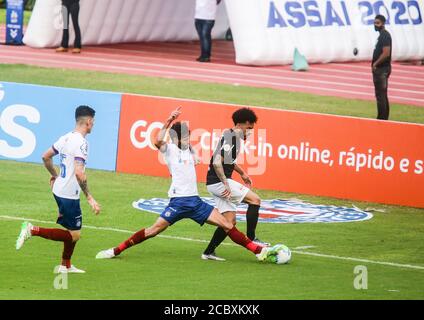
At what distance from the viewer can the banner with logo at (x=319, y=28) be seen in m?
31.7

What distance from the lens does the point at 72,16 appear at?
3184 cm

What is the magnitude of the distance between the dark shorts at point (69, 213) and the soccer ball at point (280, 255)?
2.52 meters

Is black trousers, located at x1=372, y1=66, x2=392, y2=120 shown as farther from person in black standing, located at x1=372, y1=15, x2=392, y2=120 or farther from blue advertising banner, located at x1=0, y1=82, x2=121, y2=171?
blue advertising banner, located at x1=0, y1=82, x2=121, y2=171

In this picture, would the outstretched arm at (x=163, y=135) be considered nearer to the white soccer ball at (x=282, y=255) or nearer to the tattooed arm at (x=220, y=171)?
the tattooed arm at (x=220, y=171)

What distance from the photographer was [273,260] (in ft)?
50.1

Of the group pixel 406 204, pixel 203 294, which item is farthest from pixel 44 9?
pixel 203 294

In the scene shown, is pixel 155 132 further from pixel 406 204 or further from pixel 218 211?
pixel 218 211

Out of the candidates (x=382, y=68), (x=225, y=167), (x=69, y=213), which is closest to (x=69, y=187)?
(x=69, y=213)

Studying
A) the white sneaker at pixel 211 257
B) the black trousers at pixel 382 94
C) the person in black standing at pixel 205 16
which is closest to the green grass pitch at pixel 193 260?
the white sneaker at pixel 211 257

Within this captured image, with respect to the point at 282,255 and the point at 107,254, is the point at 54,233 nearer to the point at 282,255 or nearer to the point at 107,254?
the point at 107,254

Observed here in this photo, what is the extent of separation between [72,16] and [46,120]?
9.33 meters

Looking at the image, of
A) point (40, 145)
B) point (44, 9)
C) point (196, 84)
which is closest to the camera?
point (40, 145)

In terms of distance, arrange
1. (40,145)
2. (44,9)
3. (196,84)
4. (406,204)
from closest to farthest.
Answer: (406,204) < (40,145) < (196,84) < (44,9)

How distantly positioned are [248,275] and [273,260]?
0.79 metres
